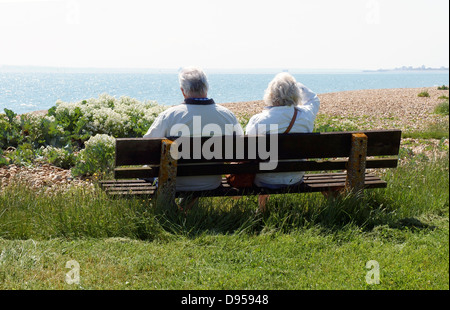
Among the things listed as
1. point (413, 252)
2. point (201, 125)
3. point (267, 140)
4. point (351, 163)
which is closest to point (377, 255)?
point (413, 252)

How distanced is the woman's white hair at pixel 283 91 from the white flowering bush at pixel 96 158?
2979mm

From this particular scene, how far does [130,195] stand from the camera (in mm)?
4391

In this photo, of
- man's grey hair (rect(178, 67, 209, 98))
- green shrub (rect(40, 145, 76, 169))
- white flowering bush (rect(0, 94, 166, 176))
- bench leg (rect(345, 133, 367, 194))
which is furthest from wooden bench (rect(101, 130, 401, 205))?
green shrub (rect(40, 145, 76, 169))

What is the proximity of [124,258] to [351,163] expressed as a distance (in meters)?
2.24

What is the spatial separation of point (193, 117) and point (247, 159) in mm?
609

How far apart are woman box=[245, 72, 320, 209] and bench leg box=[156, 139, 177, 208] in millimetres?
856

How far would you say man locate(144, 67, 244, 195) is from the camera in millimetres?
4422

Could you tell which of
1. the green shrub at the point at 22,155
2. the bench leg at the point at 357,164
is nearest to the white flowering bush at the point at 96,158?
the green shrub at the point at 22,155

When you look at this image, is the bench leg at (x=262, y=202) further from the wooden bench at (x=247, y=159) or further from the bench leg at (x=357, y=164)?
the bench leg at (x=357, y=164)

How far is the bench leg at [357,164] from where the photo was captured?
4547 mm

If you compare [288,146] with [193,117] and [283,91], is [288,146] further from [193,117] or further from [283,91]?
[193,117]

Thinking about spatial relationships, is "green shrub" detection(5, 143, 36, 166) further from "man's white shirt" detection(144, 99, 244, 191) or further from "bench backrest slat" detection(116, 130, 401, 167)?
"bench backrest slat" detection(116, 130, 401, 167)

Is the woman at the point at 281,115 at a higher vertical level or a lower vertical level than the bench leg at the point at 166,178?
higher
